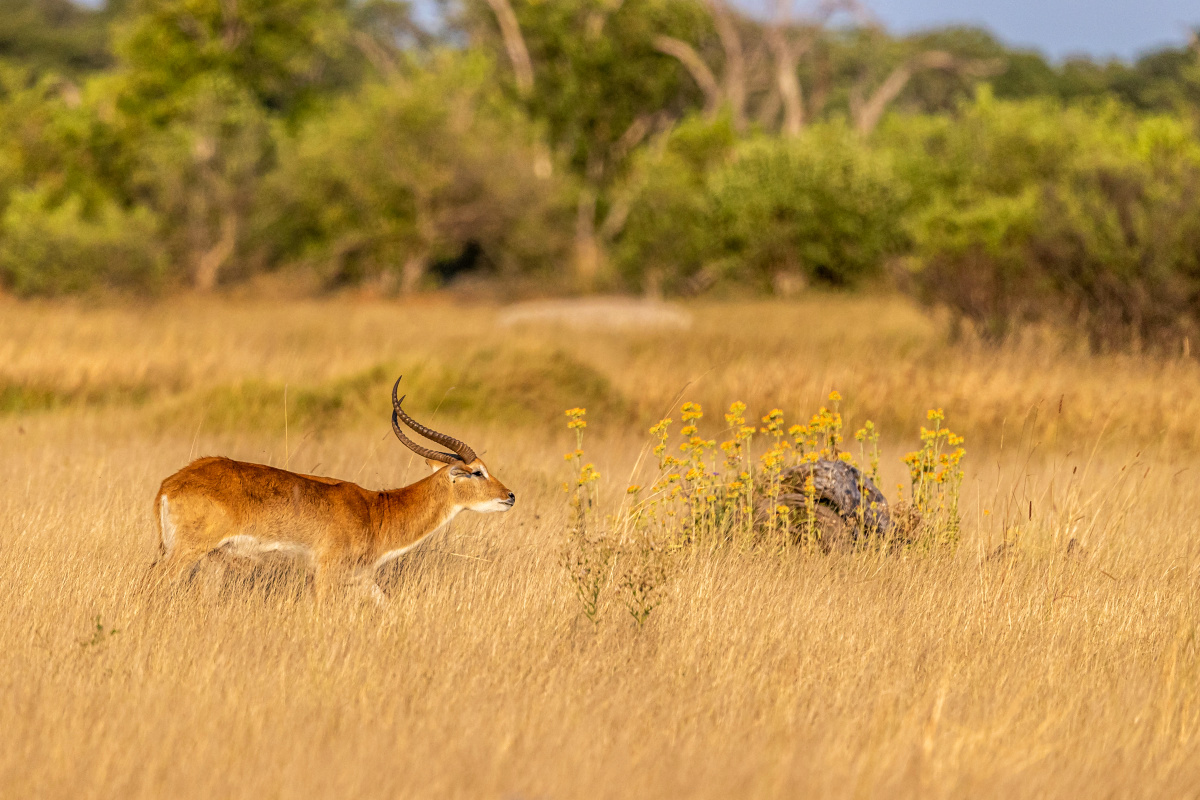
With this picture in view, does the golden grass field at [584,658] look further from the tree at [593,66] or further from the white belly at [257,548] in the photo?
the tree at [593,66]

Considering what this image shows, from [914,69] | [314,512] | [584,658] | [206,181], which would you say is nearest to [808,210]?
[206,181]

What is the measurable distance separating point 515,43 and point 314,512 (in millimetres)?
43860

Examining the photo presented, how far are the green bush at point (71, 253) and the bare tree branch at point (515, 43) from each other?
18.0 meters

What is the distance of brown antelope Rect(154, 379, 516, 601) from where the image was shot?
566cm

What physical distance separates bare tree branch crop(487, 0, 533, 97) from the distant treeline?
0.09 metres

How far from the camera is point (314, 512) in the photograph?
5922 mm

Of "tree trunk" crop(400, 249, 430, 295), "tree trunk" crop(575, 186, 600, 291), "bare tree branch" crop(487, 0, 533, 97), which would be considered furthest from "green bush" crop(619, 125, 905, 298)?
"bare tree branch" crop(487, 0, 533, 97)

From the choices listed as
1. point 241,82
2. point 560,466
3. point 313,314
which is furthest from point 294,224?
point 560,466

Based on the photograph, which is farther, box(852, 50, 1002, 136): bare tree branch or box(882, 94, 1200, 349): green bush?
box(852, 50, 1002, 136): bare tree branch

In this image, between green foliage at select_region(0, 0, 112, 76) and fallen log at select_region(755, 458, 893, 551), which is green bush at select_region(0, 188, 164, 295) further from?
fallen log at select_region(755, 458, 893, 551)

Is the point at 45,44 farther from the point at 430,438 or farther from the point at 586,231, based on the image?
the point at 430,438

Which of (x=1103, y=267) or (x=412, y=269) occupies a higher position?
(x=1103, y=267)

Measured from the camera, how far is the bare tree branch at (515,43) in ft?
154

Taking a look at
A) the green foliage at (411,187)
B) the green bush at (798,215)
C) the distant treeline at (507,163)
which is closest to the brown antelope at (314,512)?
the distant treeline at (507,163)
